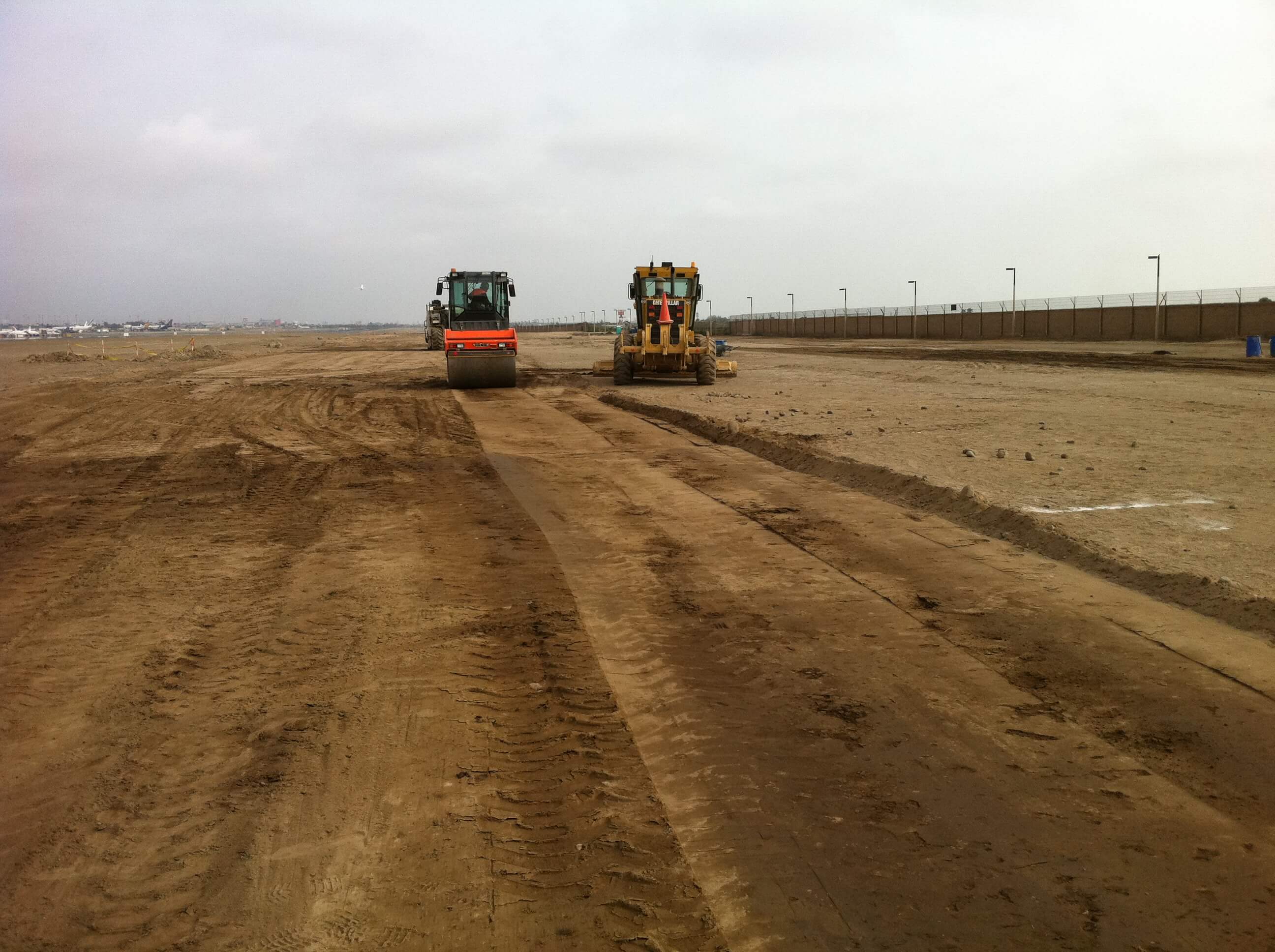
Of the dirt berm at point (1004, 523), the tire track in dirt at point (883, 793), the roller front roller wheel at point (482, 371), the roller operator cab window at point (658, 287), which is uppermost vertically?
the roller operator cab window at point (658, 287)

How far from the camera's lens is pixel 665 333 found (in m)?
26.5

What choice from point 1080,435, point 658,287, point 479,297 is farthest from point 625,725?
point 479,297

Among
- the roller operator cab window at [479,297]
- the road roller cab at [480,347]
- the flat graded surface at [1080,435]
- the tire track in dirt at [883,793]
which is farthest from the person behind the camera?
the roller operator cab window at [479,297]

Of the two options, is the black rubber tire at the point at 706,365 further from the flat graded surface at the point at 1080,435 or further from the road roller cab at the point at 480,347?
the road roller cab at the point at 480,347

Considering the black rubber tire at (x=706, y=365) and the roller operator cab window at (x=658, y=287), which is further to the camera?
the roller operator cab window at (x=658, y=287)

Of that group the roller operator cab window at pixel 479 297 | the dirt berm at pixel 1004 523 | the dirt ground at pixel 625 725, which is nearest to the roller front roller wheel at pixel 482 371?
the roller operator cab window at pixel 479 297

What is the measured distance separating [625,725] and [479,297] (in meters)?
25.2

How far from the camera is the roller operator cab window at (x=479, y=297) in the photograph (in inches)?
1123

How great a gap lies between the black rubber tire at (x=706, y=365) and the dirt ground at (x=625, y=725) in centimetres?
1581

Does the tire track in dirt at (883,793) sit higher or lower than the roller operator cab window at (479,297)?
lower

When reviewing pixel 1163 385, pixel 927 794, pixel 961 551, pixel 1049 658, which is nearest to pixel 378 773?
pixel 927 794

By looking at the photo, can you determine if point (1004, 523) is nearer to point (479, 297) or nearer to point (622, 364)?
point (622, 364)

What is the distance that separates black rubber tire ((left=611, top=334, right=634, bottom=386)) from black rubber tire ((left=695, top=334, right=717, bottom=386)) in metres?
1.90

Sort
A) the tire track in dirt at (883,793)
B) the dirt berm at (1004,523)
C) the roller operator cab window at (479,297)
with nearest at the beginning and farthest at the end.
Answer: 1. the tire track in dirt at (883,793)
2. the dirt berm at (1004,523)
3. the roller operator cab window at (479,297)
